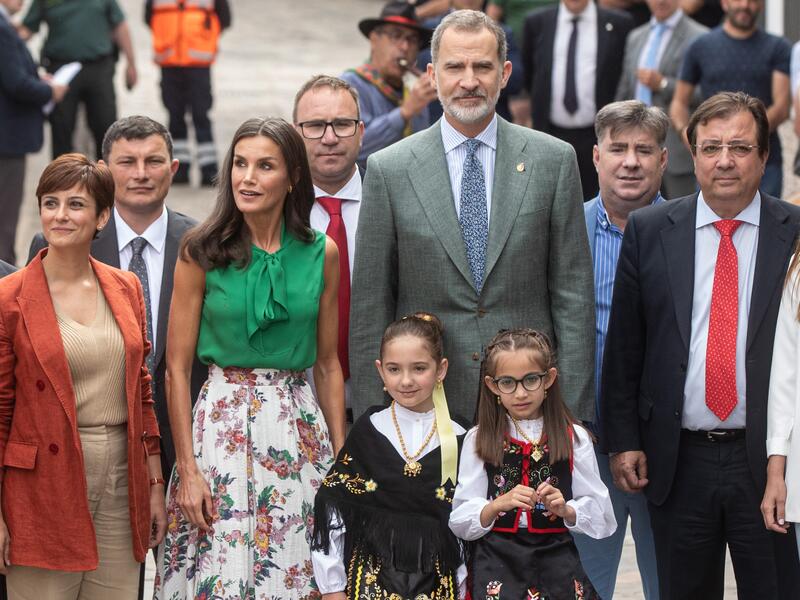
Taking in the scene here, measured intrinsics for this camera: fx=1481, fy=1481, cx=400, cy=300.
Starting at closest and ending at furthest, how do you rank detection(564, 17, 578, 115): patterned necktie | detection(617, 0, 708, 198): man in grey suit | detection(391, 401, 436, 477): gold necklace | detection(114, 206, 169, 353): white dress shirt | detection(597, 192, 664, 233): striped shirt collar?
1. detection(391, 401, 436, 477): gold necklace
2. detection(114, 206, 169, 353): white dress shirt
3. detection(597, 192, 664, 233): striped shirt collar
4. detection(617, 0, 708, 198): man in grey suit
5. detection(564, 17, 578, 115): patterned necktie

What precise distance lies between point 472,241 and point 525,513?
1036mm

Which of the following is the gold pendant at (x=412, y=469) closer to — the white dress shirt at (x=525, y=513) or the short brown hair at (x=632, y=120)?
the white dress shirt at (x=525, y=513)

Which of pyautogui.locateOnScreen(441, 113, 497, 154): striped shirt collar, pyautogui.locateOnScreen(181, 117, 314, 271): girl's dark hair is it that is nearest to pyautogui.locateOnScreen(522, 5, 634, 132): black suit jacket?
pyautogui.locateOnScreen(441, 113, 497, 154): striped shirt collar

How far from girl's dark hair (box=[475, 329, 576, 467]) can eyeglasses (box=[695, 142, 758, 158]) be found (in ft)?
3.11

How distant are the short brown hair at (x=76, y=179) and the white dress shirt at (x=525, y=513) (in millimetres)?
1509

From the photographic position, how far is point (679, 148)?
10.5 m

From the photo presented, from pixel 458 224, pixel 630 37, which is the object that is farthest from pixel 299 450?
pixel 630 37

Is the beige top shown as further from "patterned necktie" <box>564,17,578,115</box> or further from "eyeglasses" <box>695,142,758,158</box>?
"patterned necktie" <box>564,17,578,115</box>

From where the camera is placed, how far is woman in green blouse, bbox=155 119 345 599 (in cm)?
518

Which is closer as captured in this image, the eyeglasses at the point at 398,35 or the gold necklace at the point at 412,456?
the gold necklace at the point at 412,456

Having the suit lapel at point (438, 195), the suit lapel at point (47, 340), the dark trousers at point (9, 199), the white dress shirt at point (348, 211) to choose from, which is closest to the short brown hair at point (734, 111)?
the suit lapel at point (438, 195)

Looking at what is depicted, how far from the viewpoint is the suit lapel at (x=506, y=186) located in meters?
5.36

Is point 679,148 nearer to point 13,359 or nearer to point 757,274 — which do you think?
point 757,274

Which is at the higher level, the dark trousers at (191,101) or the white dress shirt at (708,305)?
the dark trousers at (191,101)
